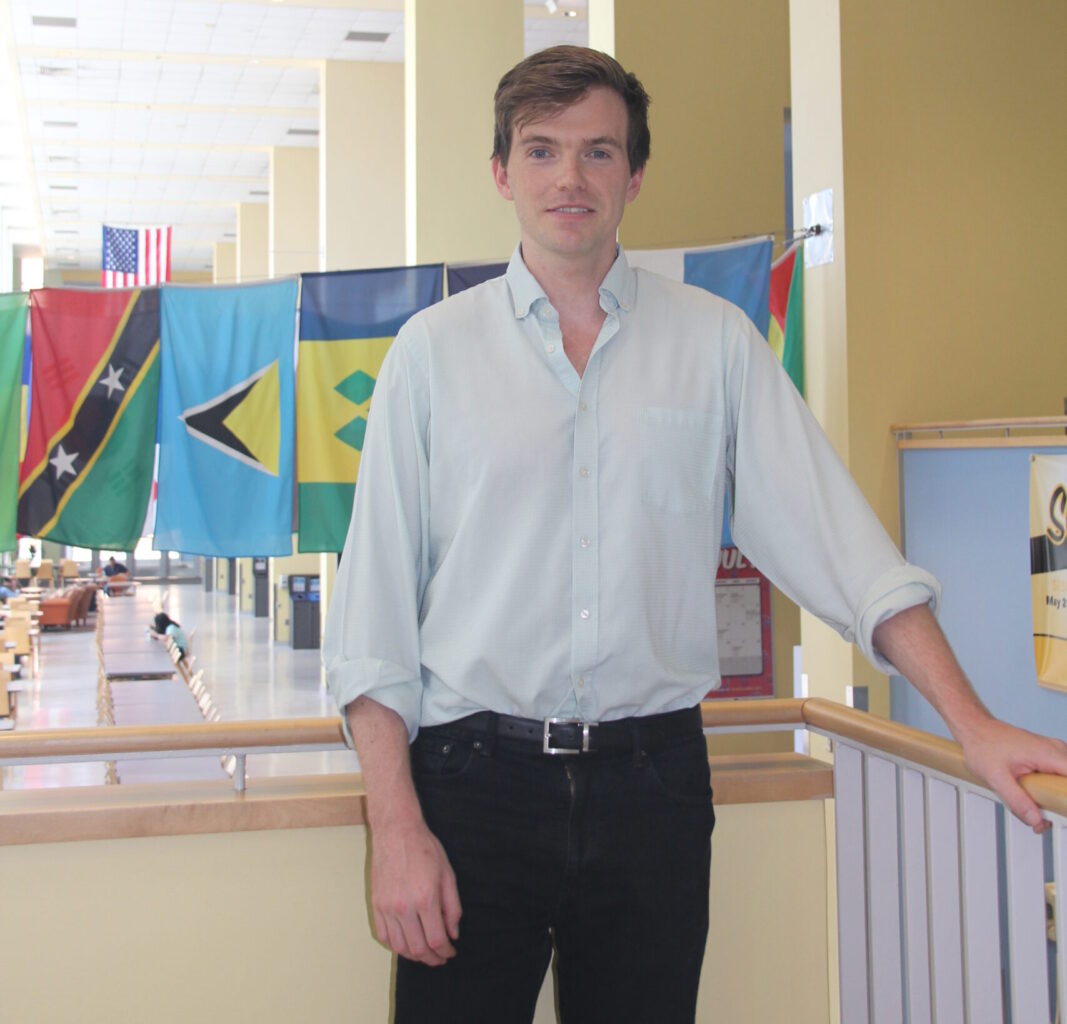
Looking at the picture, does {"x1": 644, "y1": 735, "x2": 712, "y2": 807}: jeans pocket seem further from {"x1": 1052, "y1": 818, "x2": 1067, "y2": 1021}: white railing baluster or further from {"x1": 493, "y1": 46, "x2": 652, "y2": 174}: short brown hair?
{"x1": 493, "y1": 46, "x2": 652, "y2": 174}: short brown hair

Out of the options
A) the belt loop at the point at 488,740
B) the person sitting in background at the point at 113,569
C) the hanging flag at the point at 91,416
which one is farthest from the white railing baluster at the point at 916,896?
the person sitting in background at the point at 113,569

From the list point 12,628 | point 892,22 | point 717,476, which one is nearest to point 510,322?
point 717,476

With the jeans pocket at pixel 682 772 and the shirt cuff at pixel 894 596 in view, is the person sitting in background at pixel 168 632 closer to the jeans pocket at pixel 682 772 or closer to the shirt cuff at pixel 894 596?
the jeans pocket at pixel 682 772

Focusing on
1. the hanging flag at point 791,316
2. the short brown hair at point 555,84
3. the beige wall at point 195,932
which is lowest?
the beige wall at point 195,932

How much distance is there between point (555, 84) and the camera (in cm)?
155

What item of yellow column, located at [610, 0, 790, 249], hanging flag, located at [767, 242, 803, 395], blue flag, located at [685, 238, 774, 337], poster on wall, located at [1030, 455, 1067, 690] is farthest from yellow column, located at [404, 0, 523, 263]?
poster on wall, located at [1030, 455, 1067, 690]

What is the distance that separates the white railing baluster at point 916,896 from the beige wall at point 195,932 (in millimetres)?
482

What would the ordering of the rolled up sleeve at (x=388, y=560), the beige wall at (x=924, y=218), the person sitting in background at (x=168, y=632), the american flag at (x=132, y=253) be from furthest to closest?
the american flag at (x=132, y=253) → the person sitting in background at (x=168, y=632) → the beige wall at (x=924, y=218) → the rolled up sleeve at (x=388, y=560)

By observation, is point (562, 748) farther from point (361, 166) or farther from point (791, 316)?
point (361, 166)

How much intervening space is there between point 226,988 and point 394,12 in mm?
10779

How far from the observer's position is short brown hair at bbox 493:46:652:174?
1.55 m

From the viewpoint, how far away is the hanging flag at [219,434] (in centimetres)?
543

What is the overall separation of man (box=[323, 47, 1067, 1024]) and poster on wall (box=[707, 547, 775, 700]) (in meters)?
4.82

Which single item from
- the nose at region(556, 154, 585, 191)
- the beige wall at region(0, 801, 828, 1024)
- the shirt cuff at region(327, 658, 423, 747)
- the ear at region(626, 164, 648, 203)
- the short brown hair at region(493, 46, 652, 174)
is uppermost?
the short brown hair at region(493, 46, 652, 174)
